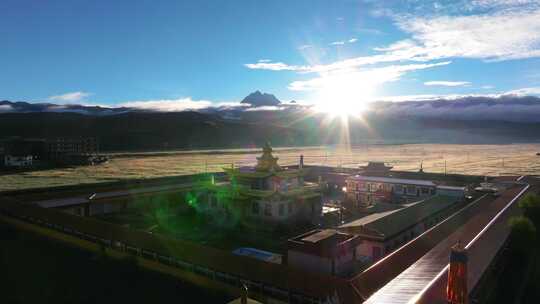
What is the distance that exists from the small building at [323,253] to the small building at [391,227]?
2.07 m

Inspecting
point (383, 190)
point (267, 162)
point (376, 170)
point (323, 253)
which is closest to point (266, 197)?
point (267, 162)

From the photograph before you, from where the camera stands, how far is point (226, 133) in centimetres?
13638

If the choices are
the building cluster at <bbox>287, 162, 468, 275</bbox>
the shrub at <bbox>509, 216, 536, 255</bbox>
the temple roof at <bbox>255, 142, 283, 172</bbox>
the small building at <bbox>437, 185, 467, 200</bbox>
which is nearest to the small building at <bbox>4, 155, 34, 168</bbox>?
the temple roof at <bbox>255, 142, 283, 172</bbox>

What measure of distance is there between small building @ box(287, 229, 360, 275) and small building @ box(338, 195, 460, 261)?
2.07 metres

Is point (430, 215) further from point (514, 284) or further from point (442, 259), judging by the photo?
A: point (442, 259)

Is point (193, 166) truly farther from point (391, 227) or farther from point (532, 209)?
point (532, 209)

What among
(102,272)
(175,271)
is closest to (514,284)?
(175,271)

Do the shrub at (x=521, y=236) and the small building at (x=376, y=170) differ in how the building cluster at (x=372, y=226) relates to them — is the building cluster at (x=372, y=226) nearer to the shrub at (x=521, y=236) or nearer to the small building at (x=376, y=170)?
the shrub at (x=521, y=236)

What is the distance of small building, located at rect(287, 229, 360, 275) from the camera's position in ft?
50.4

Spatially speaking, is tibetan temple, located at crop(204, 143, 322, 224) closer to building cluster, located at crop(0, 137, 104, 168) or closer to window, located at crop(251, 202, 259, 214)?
window, located at crop(251, 202, 259, 214)

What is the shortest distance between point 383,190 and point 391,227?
12759 mm

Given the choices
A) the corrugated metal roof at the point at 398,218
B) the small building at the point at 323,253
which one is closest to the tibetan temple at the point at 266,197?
the corrugated metal roof at the point at 398,218

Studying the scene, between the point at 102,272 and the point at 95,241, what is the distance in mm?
3120

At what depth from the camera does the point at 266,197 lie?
24922 millimetres
